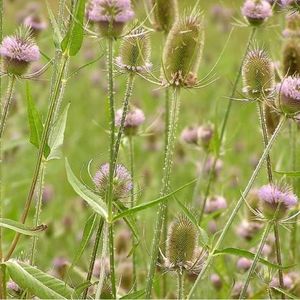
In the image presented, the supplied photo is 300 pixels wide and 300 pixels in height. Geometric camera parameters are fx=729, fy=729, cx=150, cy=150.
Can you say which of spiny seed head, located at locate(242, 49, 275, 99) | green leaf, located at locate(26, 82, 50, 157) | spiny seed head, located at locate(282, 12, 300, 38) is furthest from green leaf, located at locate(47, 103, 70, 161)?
spiny seed head, located at locate(282, 12, 300, 38)

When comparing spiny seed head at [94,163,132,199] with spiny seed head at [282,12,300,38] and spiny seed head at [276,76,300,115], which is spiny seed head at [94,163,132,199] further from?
spiny seed head at [282,12,300,38]

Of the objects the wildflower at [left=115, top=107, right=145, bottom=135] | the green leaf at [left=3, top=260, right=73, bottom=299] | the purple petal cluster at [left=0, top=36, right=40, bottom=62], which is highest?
the wildflower at [left=115, top=107, right=145, bottom=135]

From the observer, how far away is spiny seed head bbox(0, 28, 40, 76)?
141cm

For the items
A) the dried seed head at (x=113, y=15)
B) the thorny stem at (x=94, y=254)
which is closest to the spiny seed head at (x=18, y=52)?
the dried seed head at (x=113, y=15)

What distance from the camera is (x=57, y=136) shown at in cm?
146

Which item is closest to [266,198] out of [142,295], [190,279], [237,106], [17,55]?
[142,295]

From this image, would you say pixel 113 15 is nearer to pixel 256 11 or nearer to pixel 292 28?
pixel 256 11

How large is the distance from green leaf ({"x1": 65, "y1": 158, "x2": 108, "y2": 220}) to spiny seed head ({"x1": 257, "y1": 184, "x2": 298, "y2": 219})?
0.33 m

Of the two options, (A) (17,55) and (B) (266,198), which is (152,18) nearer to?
(A) (17,55)

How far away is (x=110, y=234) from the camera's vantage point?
1.34 metres

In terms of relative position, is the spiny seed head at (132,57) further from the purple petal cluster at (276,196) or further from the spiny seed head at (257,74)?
the purple petal cluster at (276,196)

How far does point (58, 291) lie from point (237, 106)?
509 centimetres

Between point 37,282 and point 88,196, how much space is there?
0.17m

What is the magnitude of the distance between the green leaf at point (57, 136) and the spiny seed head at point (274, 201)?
41 centimetres
